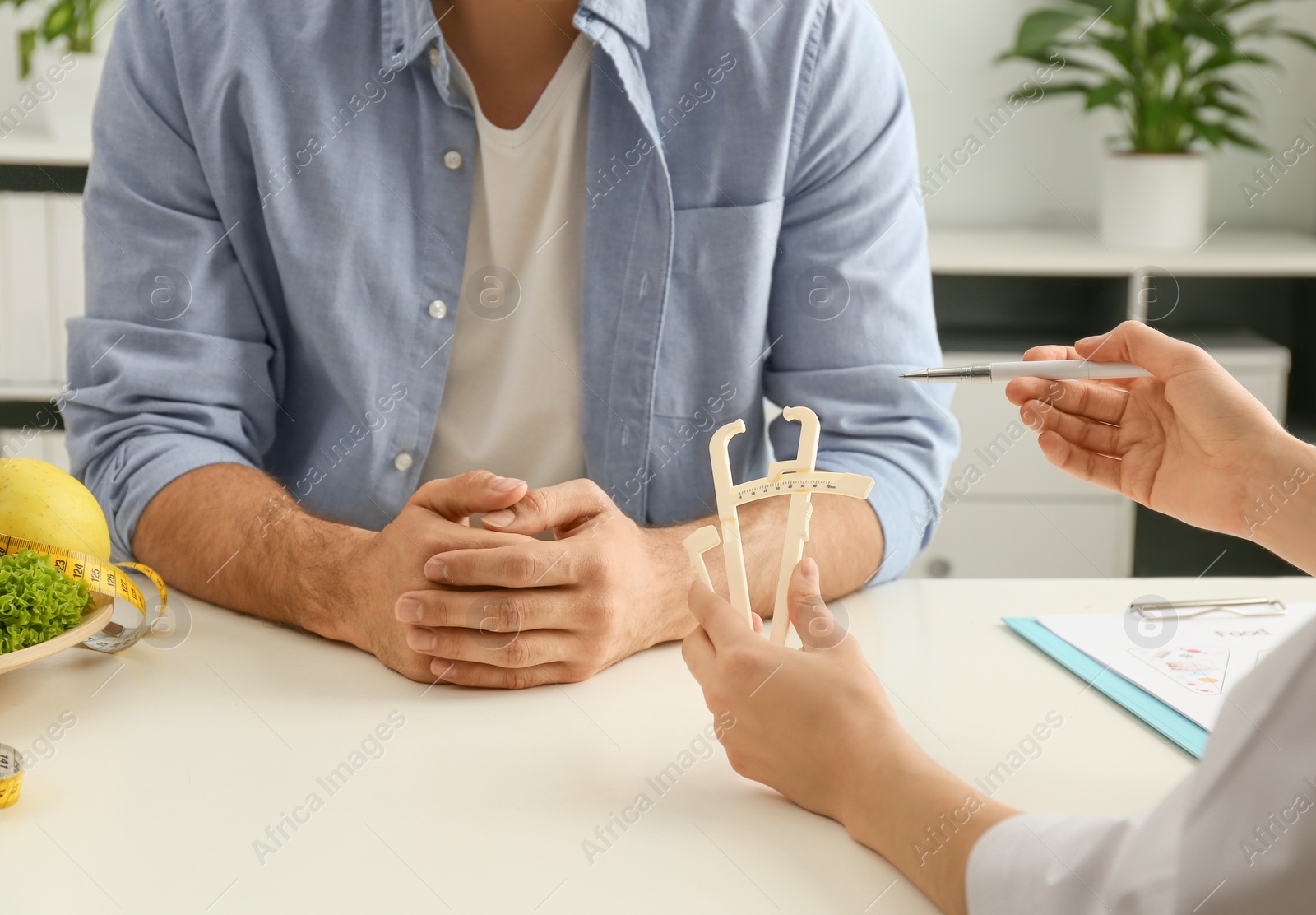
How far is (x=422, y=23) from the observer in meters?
1.18

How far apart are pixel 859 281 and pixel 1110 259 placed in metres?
1.22

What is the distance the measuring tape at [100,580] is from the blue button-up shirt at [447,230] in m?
0.28

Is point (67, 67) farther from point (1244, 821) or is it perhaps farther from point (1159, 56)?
point (1244, 821)

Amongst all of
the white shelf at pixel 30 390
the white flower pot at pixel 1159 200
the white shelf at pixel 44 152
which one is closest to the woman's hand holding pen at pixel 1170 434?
the white flower pot at pixel 1159 200

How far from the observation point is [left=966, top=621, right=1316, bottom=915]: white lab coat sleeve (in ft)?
1.40

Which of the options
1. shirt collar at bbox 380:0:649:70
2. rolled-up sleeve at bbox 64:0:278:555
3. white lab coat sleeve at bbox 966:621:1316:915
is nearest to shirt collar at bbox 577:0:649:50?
shirt collar at bbox 380:0:649:70

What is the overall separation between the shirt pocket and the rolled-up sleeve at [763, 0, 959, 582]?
4cm

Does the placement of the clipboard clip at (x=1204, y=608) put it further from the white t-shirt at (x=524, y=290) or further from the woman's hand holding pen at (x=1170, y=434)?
the white t-shirt at (x=524, y=290)

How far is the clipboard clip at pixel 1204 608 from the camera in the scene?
95 centimetres

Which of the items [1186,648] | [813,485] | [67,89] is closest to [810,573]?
[813,485]

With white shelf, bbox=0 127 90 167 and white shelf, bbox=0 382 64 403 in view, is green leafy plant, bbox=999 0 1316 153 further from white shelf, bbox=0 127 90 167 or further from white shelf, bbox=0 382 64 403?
white shelf, bbox=0 382 64 403

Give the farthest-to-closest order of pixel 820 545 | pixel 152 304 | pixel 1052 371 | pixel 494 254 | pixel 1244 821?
pixel 494 254 < pixel 152 304 < pixel 820 545 < pixel 1052 371 < pixel 1244 821

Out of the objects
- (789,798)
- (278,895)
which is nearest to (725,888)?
(789,798)

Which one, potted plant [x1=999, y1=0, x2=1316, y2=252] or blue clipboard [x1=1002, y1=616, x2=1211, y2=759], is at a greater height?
potted plant [x1=999, y1=0, x2=1316, y2=252]
